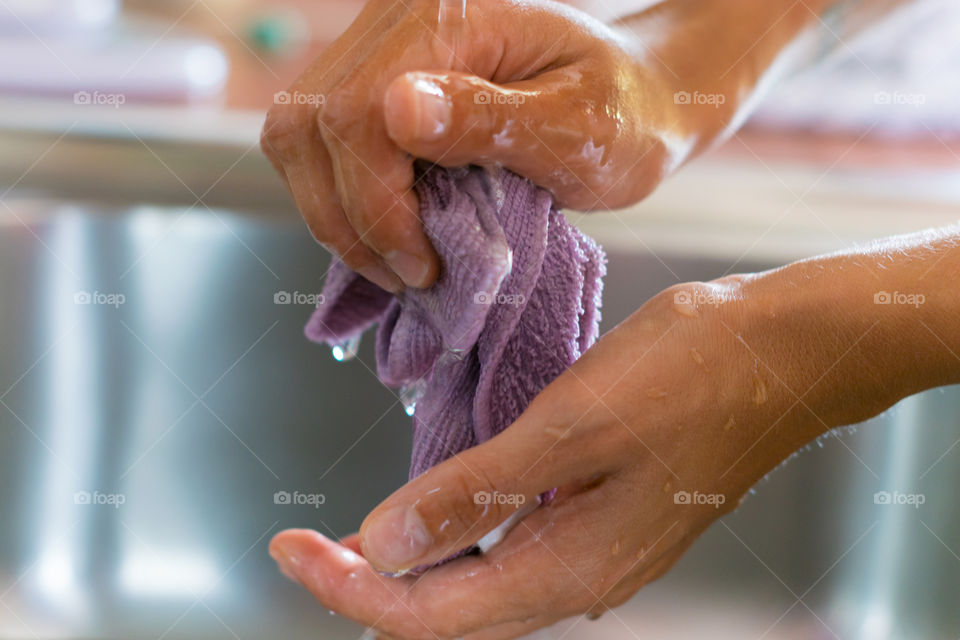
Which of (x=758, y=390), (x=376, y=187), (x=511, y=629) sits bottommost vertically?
(x=511, y=629)

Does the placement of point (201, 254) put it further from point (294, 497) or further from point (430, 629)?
point (430, 629)

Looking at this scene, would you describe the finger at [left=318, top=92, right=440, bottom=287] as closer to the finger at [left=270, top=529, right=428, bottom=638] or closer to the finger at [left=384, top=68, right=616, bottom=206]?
the finger at [left=384, top=68, right=616, bottom=206]

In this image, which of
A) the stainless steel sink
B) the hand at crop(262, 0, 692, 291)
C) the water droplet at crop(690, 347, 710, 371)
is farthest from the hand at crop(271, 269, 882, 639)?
the stainless steel sink

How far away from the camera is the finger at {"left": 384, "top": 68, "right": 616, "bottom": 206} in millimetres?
389

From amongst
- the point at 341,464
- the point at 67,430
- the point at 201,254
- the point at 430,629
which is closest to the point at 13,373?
the point at 67,430

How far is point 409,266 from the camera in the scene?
44cm

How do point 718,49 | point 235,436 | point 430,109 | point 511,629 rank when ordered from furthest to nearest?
A: 1. point 235,436
2. point 718,49
3. point 511,629
4. point 430,109

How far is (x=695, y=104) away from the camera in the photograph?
1.95ft

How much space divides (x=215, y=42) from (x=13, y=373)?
647mm

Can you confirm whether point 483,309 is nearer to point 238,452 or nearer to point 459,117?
point 459,117

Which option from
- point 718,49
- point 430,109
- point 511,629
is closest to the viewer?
point 430,109

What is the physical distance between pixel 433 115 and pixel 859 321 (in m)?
0.26

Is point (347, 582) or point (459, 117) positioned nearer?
point (459, 117)

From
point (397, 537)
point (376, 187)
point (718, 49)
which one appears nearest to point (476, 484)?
point (397, 537)
